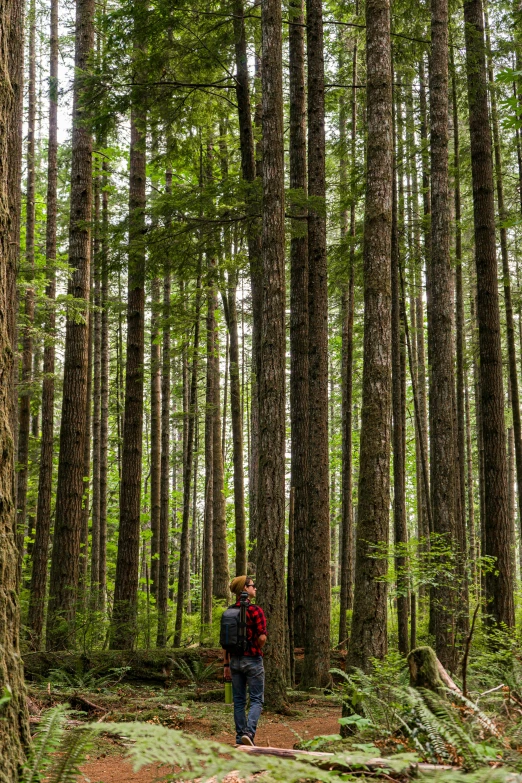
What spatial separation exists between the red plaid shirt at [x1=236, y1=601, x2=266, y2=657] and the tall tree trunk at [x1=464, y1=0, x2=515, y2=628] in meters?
5.31

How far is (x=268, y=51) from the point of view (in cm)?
1003

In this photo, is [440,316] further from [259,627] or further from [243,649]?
[243,649]

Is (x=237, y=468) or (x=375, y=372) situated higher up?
(x=375, y=372)

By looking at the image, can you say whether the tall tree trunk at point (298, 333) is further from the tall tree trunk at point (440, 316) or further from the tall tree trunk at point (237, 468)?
the tall tree trunk at point (237, 468)

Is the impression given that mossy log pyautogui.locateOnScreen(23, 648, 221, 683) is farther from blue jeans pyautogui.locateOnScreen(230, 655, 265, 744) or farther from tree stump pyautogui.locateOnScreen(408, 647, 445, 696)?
tree stump pyautogui.locateOnScreen(408, 647, 445, 696)

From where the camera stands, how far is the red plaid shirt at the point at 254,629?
7.48 m

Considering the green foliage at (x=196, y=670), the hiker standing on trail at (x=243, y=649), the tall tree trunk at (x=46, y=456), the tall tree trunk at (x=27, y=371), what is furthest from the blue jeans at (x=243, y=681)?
the tall tree trunk at (x=27, y=371)

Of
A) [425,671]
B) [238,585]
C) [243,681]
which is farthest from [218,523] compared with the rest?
[425,671]

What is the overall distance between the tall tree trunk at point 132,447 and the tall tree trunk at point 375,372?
4632 millimetres

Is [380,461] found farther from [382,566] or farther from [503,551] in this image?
[503,551]

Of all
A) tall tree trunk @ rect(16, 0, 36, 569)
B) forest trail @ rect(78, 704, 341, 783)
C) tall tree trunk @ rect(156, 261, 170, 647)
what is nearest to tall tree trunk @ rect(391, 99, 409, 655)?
forest trail @ rect(78, 704, 341, 783)

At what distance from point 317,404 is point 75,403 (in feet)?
14.3

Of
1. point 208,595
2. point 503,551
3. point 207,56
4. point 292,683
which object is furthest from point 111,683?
point 207,56

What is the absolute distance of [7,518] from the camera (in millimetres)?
3748
